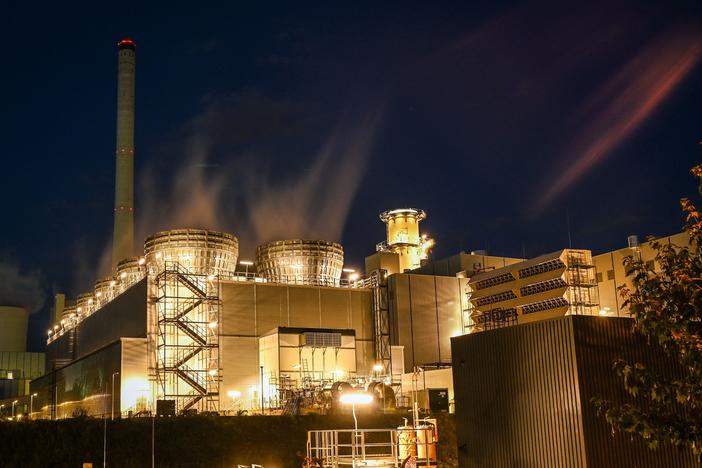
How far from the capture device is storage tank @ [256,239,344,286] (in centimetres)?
6769

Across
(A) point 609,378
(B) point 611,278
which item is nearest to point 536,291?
(B) point 611,278

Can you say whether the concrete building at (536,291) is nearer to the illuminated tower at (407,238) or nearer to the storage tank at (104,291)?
the illuminated tower at (407,238)

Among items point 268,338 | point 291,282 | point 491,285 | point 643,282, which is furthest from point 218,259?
point 643,282

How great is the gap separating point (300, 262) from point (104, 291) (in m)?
24.4

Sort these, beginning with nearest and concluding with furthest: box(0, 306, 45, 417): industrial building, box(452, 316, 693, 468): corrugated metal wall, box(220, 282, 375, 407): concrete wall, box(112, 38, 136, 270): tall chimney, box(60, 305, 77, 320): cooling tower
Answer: box(452, 316, 693, 468): corrugated metal wall → box(220, 282, 375, 407): concrete wall → box(112, 38, 136, 270): tall chimney → box(60, 305, 77, 320): cooling tower → box(0, 306, 45, 417): industrial building

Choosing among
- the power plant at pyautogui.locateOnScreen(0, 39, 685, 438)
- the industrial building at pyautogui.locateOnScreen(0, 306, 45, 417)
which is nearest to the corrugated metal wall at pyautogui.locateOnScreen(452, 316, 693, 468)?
the power plant at pyautogui.locateOnScreen(0, 39, 685, 438)

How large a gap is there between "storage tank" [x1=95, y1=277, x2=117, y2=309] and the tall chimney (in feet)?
8.75

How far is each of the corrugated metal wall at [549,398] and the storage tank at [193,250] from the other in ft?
124

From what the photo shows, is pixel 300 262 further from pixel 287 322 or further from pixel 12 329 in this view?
pixel 12 329

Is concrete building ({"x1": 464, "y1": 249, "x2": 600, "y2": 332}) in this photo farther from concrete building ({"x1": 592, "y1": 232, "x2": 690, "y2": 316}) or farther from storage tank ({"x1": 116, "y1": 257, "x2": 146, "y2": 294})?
storage tank ({"x1": 116, "y1": 257, "x2": 146, "y2": 294})

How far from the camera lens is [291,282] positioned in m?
66.2

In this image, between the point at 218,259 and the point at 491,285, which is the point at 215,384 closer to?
the point at 218,259

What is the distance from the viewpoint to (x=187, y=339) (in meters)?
57.2

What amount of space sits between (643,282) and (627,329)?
8750 mm
